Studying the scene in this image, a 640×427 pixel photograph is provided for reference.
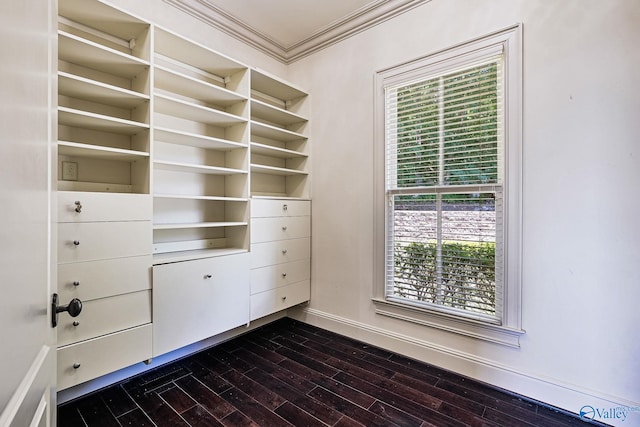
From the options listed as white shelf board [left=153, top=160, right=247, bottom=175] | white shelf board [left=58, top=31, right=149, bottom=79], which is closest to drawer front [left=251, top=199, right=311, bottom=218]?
white shelf board [left=153, top=160, right=247, bottom=175]

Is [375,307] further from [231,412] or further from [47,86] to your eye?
[47,86]

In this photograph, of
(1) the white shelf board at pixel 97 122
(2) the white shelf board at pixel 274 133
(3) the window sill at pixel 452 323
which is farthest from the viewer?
(2) the white shelf board at pixel 274 133

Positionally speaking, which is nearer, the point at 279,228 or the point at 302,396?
the point at 302,396

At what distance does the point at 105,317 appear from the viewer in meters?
1.73

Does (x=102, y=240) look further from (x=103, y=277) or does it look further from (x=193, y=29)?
(x=193, y=29)

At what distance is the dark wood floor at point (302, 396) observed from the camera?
1.70m

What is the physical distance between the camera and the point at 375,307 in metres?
2.62

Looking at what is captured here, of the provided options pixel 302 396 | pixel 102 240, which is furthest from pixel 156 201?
pixel 302 396

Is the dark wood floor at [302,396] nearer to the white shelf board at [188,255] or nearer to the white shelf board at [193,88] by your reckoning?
the white shelf board at [188,255]

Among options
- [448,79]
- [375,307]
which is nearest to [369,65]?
[448,79]

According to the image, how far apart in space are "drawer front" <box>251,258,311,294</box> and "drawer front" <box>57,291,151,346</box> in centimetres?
87

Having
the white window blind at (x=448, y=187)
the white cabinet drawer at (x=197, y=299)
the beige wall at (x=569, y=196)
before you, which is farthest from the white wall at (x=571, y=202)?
the white cabinet drawer at (x=197, y=299)

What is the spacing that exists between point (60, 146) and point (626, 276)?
3.16 m

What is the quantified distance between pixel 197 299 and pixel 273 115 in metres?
1.83
